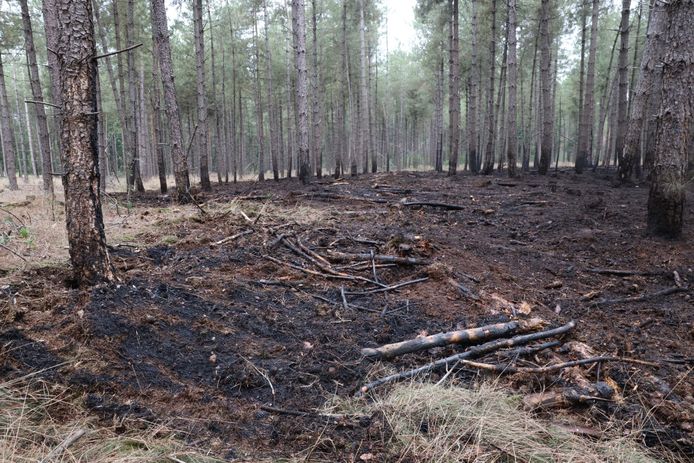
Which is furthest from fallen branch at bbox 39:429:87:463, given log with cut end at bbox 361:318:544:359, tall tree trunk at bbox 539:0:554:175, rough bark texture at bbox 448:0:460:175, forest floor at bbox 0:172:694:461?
tall tree trunk at bbox 539:0:554:175

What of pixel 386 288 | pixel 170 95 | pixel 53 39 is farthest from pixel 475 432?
pixel 170 95

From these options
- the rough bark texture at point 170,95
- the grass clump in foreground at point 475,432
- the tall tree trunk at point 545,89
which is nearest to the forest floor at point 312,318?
the grass clump in foreground at point 475,432

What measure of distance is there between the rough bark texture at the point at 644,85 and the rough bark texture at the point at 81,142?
1171cm

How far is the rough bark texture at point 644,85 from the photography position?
391 inches

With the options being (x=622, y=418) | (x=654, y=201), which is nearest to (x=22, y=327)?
(x=622, y=418)

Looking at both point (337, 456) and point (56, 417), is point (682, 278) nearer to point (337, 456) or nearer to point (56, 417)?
point (337, 456)

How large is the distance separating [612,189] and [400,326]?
31.0ft

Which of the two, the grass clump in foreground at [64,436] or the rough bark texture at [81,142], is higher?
the rough bark texture at [81,142]

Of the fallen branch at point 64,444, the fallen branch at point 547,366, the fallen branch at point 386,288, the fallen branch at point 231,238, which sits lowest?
the fallen branch at point 547,366

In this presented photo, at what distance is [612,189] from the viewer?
405 inches

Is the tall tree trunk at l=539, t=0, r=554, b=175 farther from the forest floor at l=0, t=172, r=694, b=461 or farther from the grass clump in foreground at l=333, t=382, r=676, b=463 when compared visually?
the grass clump in foreground at l=333, t=382, r=676, b=463

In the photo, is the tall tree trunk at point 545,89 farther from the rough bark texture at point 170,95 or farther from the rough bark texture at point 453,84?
the rough bark texture at point 170,95

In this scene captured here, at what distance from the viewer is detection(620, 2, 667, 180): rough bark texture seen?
9.92m

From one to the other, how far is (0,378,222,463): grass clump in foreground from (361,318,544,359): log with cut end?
1420 mm
